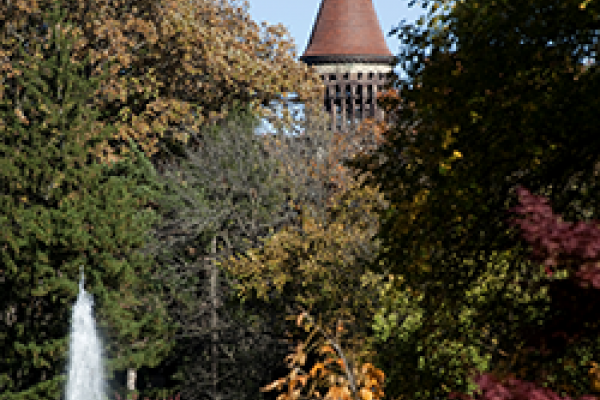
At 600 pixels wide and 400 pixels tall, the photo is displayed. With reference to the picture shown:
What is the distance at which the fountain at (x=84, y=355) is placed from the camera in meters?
24.3

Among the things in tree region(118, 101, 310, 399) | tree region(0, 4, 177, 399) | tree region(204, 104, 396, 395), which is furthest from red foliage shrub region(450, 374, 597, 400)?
tree region(0, 4, 177, 399)

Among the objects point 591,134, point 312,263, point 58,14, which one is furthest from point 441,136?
point 58,14

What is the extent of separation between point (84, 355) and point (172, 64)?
9664 millimetres

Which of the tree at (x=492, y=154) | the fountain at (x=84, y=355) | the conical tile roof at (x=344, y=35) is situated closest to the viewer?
the tree at (x=492, y=154)

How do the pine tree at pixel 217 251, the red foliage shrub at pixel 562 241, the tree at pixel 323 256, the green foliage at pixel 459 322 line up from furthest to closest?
the pine tree at pixel 217 251 → the tree at pixel 323 256 → the green foliage at pixel 459 322 → the red foliage shrub at pixel 562 241

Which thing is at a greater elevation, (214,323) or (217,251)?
(217,251)

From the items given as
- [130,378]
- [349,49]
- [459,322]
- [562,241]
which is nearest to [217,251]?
[130,378]

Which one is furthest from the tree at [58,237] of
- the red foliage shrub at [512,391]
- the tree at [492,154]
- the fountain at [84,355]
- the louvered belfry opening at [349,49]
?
the louvered belfry opening at [349,49]

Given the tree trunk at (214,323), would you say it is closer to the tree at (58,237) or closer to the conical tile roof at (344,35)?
the tree at (58,237)

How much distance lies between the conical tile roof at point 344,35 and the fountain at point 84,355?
38.2m

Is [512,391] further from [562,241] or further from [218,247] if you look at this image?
[218,247]

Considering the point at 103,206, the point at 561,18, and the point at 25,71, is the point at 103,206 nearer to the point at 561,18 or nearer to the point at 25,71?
the point at 25,71

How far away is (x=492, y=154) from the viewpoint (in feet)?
27.1

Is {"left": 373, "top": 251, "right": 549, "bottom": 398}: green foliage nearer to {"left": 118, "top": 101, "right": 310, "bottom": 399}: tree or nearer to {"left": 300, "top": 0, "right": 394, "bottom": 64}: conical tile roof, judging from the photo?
{"left": 118, "top": 101, "right": 310, "bottom": 399}: tree
